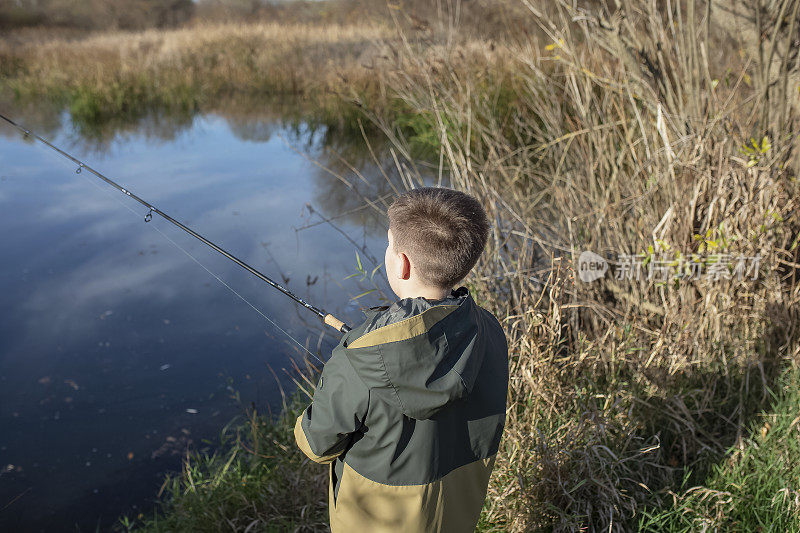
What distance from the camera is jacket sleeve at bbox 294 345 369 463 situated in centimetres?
116

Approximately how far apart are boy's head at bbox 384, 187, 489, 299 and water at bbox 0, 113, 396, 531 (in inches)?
73.1

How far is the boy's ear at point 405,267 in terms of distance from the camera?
1.20 m

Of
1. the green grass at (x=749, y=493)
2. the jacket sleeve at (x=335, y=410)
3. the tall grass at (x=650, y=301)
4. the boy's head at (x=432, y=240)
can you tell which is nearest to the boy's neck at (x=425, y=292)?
the boy's head at (x=432, y=240)

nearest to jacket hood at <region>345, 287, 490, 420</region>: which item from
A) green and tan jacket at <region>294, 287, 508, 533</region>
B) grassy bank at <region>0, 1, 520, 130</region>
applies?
green and tan jacket at <region>294, 287, 508, 533</region>

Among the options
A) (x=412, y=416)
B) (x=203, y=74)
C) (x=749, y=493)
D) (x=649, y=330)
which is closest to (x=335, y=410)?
(x=412, y=416)

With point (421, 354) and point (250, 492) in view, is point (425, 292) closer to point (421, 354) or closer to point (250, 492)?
point (421, 354)

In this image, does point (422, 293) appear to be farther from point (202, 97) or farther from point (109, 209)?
point (202, 97)

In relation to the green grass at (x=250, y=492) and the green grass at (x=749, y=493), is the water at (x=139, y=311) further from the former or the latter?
the green grass at (x=749, y=493)

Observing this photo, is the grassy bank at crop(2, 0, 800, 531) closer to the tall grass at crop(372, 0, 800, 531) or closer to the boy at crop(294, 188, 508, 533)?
the tall grass at crop(372, 0, 800, 531)

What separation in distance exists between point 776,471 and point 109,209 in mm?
5360

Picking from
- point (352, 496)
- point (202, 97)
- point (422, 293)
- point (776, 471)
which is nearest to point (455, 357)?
point (422, 293)

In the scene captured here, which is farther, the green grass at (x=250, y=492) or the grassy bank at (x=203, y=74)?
the grassy bank at (x=203, y=74)

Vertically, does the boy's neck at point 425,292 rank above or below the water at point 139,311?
above

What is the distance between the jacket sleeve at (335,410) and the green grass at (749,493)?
3.79ft
